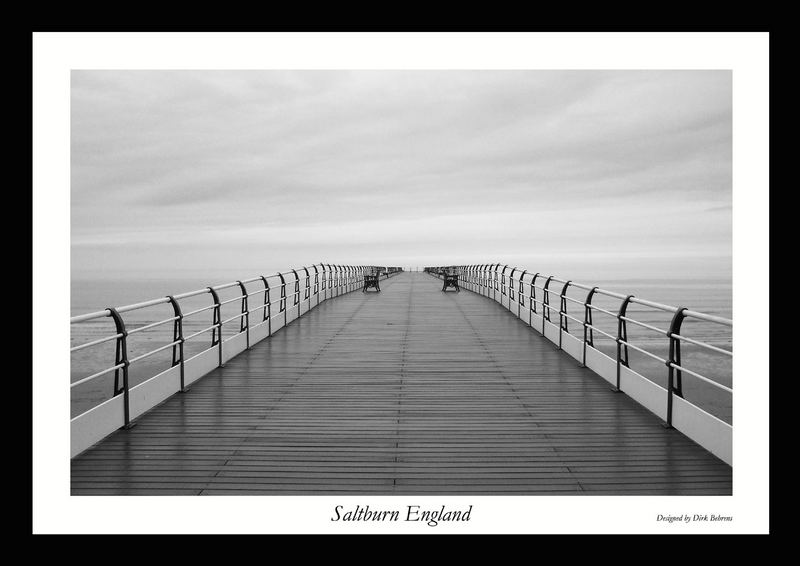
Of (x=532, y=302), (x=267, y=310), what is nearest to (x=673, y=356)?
(x=532, y=302)

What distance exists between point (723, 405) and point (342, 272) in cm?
4233

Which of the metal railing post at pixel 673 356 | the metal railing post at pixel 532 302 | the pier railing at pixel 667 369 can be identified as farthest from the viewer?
the metal railing post at pixel 532 302

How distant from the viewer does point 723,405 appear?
52.9 m

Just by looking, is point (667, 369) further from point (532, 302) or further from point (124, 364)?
point (124, 364)

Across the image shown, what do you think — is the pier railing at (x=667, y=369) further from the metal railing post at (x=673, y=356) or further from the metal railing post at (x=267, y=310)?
the metal railing post at (x=267, y=310)

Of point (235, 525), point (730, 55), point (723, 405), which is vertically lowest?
point (723, 405)

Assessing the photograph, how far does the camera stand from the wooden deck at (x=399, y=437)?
4012mm

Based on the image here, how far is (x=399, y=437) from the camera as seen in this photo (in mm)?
4984

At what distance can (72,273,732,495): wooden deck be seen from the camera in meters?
4.01

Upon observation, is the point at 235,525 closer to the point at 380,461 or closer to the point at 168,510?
the point at 168,510

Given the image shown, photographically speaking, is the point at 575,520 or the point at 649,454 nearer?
the point at 575,520

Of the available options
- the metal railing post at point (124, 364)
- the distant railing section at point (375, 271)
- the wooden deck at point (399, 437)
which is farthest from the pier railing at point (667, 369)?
the distant railing section at point (375, 271)

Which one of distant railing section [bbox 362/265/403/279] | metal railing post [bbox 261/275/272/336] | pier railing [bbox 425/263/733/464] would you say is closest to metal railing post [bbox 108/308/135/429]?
pier railing [bbox 425/263/733/464]

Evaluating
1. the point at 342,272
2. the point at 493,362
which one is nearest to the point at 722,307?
the point at 342,272
